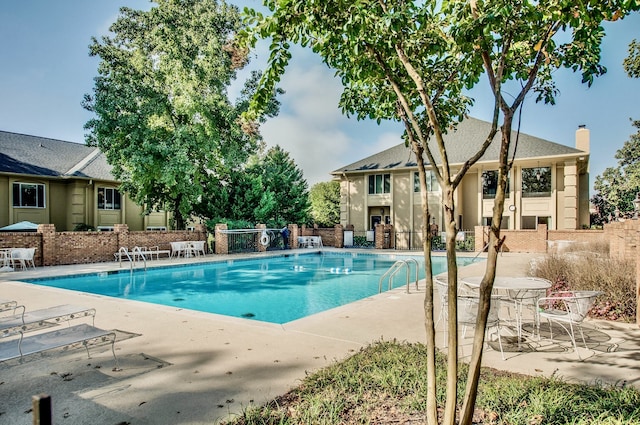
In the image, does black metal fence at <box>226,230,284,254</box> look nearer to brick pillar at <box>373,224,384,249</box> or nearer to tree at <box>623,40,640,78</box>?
brick pillar at <box>373,224,384,249</box>

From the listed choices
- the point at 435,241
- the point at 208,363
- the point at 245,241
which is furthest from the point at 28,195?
the point at 435,241

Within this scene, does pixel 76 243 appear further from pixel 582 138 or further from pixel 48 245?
pixel 582 138

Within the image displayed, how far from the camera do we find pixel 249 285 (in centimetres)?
1275

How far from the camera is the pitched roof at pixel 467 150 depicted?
72.0 feet

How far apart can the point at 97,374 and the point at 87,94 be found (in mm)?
19355

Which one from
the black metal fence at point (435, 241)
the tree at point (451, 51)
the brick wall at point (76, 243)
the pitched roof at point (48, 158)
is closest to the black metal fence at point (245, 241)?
the brick wall at point (76, 243)

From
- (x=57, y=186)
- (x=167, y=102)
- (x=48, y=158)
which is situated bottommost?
(x=57, y=186)

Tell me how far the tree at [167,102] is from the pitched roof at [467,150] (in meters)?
10.2

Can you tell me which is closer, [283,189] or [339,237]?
[339,237]

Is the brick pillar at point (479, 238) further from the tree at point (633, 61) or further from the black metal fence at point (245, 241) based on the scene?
the black metal fence at point (245, 241)

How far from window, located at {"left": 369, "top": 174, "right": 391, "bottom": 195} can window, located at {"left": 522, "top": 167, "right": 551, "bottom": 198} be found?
8.21 m

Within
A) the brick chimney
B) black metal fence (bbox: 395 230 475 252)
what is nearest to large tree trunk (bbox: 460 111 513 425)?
black metal fence (bbox: 395 230 475 252)

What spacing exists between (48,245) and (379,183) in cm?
1925

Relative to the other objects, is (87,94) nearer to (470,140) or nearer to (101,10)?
(101,10)
